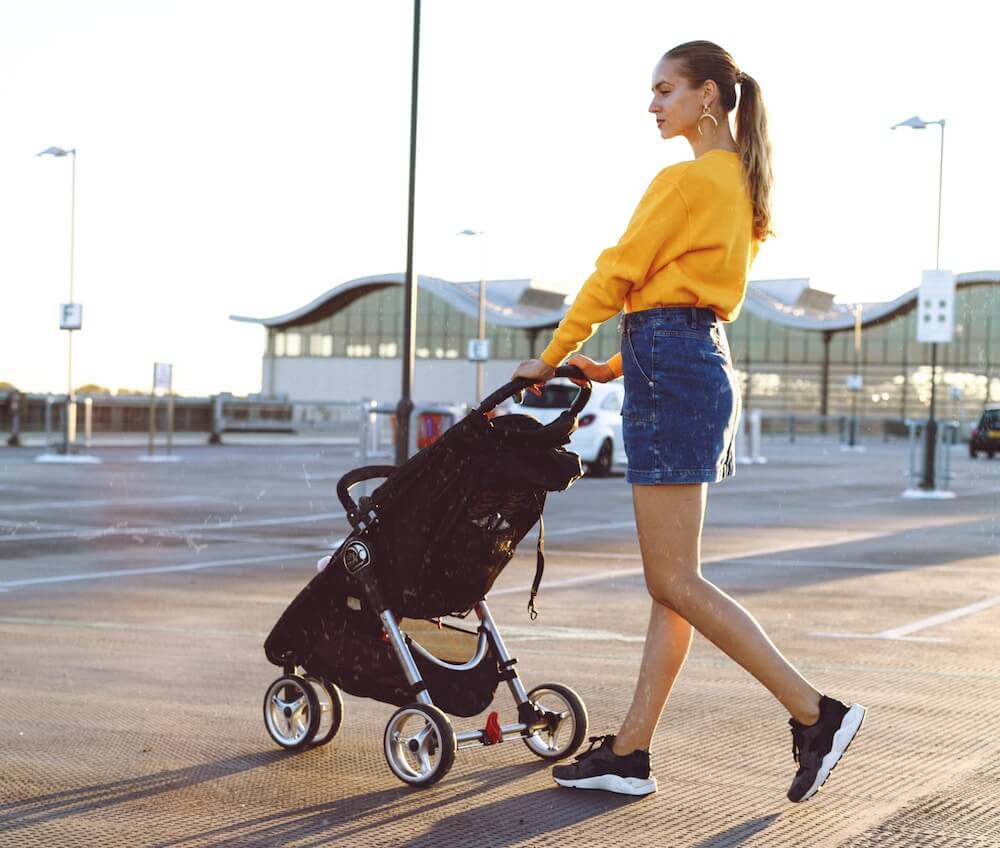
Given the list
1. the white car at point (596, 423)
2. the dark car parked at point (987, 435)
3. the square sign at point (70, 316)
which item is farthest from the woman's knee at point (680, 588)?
the dark car parked at point (987, 435)

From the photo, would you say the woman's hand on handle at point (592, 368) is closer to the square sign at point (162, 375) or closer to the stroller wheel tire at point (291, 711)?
the stroller wheel tire at point (291, 711)

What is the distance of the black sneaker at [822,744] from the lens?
4008 mm

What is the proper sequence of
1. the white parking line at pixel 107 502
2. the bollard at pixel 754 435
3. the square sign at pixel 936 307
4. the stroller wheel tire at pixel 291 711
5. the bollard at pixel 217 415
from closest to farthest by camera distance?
the stroller wheel tire at pixel 291 711, the white parking line at pixel 107 502, the square sign at pixel 936 307, the bollard at pixel 754 435, the bollard at pixel 217 415

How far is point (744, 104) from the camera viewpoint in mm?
4238

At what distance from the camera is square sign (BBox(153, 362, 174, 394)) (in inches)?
1215

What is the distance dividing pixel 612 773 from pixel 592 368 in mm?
1078

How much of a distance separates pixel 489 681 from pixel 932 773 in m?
1.26

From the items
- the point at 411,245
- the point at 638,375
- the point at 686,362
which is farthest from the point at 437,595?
the point at 411,245

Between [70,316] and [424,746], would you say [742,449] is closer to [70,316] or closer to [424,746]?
[70,316]

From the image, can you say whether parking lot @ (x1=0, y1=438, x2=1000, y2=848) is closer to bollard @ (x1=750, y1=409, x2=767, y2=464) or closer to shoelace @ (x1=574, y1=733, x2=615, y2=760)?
shoelace @ (x1=574, y1=733, x2=615, y2=760)

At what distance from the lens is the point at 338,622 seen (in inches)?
182

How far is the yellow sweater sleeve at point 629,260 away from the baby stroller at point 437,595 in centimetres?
25

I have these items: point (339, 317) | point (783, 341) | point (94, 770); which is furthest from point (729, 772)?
point (339, 317)

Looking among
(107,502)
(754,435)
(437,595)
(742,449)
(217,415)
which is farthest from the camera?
(217,415)
